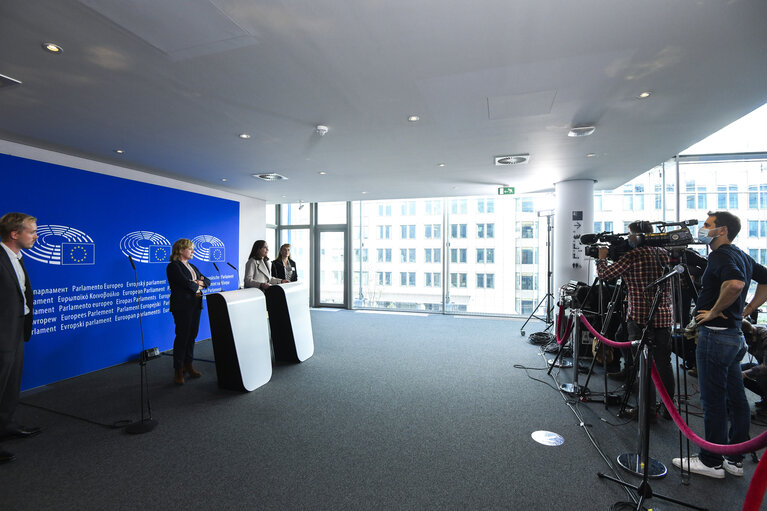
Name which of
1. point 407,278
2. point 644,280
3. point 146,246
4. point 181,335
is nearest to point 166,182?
point 146,246

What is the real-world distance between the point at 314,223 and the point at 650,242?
822cm

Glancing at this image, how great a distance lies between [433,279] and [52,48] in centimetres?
765

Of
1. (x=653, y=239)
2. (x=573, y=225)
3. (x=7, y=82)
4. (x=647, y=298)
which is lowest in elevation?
(x=647, y=298)

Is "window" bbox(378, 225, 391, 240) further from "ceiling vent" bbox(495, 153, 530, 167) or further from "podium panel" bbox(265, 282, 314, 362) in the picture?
"podium panel" bbox(265, 282, 314, 362)

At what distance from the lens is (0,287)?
2572 millimetres

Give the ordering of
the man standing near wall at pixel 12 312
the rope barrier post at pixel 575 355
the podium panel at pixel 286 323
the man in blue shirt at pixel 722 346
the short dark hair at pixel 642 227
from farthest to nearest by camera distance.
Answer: the podium panel at pixel 286 323, the rope barrier post at pixel 575 355, the short dark hair at pixel 642 227, the man standing near wall at pixel 12 312, the man in blue shirt at pixel 722 346

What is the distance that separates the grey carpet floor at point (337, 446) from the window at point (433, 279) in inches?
172

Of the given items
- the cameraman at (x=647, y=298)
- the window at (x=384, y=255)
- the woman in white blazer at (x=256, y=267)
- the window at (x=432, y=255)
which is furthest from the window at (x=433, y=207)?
the cameraman at (x=647, y=298)

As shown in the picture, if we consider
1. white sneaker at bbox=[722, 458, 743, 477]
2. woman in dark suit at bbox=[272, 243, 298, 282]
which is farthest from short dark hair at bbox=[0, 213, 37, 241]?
white sneaker at bbox=[722, 458, 743, 477]

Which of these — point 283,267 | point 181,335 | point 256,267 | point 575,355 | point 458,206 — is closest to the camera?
point 575,355

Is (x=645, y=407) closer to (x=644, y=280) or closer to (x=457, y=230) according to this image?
(x=644, y=280)

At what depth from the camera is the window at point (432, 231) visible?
873 centimetres

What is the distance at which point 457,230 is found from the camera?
28.2 feet

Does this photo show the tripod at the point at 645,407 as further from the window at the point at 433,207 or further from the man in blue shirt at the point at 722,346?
the window at the point at 433,207
